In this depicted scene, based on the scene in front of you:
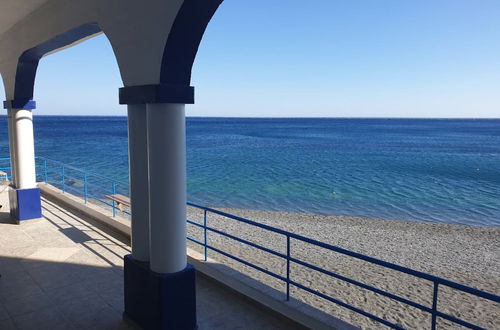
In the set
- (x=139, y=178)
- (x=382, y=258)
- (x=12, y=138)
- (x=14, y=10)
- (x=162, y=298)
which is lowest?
(x=382, y=258)

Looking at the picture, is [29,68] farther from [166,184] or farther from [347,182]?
[347,182]

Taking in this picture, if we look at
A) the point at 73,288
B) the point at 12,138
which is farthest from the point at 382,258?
the point at 12,138

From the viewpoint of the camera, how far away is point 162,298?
3.89 m

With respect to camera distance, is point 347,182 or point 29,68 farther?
point 347,182

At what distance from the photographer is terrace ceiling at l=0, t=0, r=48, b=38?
5.62 metres

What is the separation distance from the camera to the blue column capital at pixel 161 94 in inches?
142

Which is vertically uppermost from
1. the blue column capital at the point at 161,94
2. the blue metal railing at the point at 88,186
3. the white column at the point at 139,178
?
the blue column capital at the point at 161,94

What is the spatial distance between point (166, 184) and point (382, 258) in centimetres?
1045

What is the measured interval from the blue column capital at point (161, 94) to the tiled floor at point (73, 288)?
2.49 meters

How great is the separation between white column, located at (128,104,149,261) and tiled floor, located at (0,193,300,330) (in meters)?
0.93

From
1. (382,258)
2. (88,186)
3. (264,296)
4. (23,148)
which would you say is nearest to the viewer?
(264,296)

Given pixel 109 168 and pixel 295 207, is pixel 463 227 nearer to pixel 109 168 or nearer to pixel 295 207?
pixel 295 207

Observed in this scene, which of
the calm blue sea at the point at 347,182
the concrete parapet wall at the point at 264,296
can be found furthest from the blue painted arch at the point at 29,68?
the calm blue sea at the point at 347,182

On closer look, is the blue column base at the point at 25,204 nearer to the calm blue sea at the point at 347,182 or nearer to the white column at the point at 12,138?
the white column at the point at 12,138
